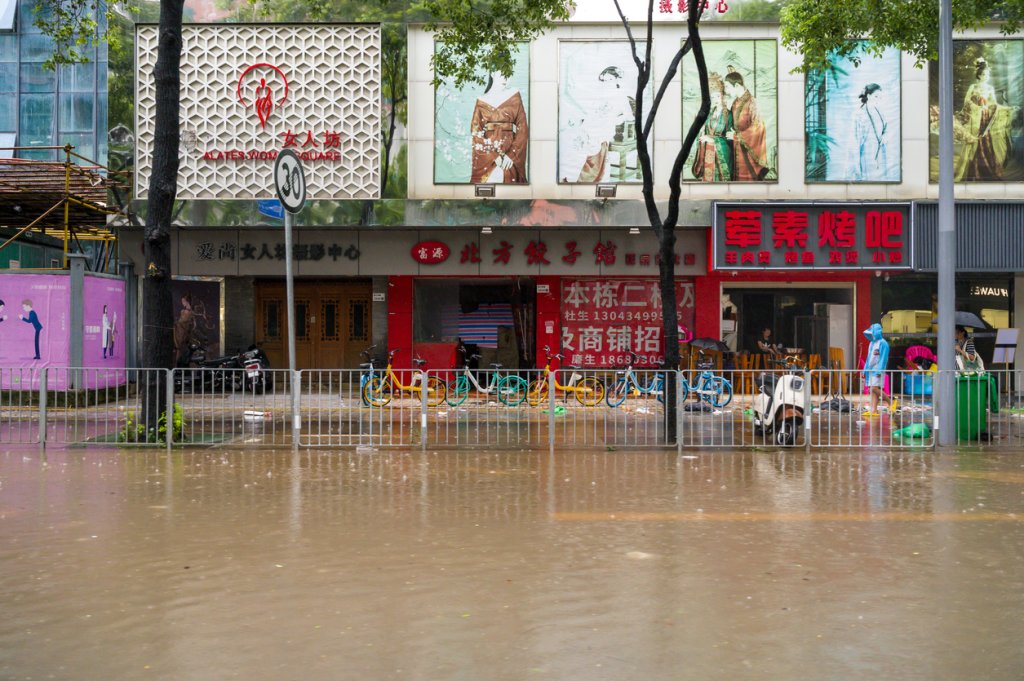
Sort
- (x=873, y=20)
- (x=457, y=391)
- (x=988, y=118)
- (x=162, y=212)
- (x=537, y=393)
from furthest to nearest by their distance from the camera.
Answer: (x=988, y=118), (x=873, y=20), (x=457, y=391), (x=537, y=393), (x=162, y=212)

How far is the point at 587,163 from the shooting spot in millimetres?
23344

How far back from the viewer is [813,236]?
22672mm

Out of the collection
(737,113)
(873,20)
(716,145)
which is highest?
(873,20)

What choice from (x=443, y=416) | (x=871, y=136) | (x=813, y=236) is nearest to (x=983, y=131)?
(x=871, y=136)

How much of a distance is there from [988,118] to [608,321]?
1030 centimetres

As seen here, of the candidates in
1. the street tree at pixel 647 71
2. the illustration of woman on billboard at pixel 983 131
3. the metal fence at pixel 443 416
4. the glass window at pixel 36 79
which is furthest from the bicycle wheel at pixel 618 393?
the glass window at pixel 36 79

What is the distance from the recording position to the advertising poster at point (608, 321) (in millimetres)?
24703

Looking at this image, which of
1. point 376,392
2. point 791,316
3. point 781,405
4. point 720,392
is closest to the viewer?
point 781,405

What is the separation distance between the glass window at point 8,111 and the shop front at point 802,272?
1887cm

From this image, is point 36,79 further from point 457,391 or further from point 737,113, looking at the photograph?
point 737,113

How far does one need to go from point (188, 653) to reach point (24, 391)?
14.4 metres

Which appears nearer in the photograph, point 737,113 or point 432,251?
point 737,113

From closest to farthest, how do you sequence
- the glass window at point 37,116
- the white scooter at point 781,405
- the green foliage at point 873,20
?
the white scooter at point 781,405
the green foliage at point 873,20
the glass window at point 37,116

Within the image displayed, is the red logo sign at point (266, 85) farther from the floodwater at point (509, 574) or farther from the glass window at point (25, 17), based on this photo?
the floodwater at point (509, 574)
